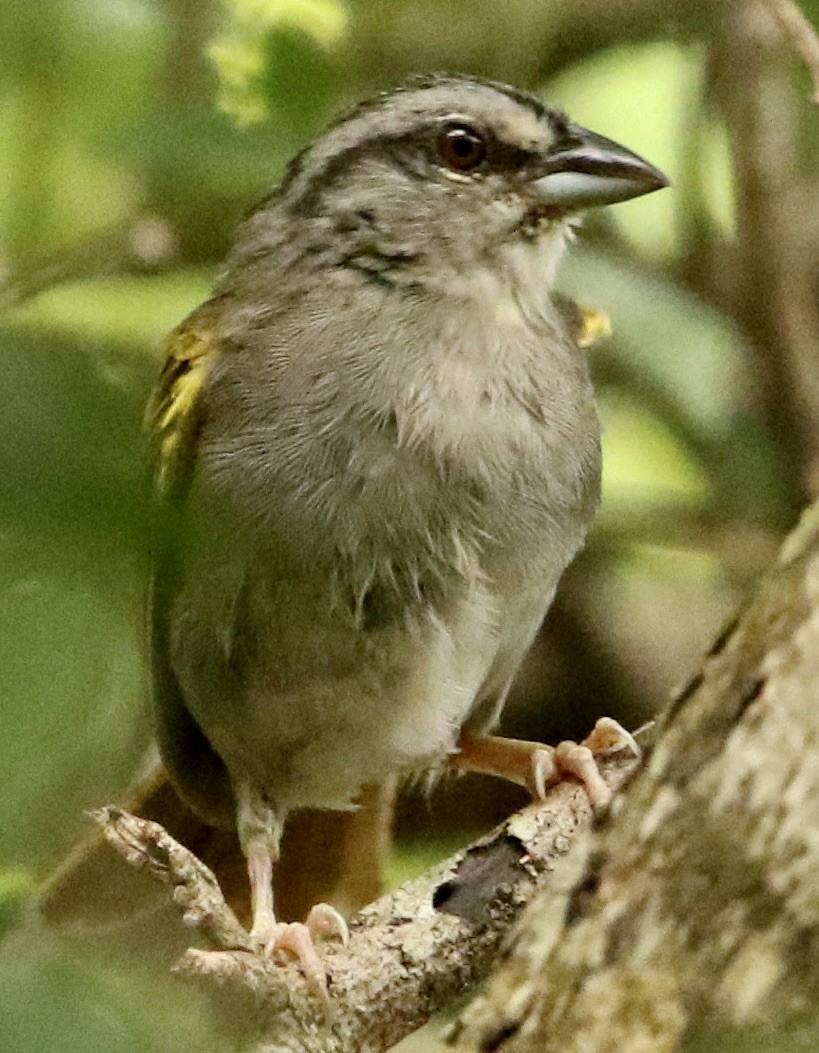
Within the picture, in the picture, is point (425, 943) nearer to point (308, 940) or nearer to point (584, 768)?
point (308, 940)

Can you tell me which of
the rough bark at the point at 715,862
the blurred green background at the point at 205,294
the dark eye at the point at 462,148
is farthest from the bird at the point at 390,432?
the rough bark at the point at 715,862

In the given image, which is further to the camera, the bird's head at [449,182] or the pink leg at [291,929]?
the bird's head at [449,182]

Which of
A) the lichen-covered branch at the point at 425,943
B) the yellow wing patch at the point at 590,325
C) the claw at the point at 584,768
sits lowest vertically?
the lichen-covered branch at the point at 425,943

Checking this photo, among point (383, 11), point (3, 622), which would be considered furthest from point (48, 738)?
point (383, 11)

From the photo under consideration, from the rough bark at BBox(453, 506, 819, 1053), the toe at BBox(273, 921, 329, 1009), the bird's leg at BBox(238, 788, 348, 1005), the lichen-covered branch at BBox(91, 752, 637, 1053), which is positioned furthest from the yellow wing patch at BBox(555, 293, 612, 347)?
the rough bark at BBox(453, 506, 819, 1053)

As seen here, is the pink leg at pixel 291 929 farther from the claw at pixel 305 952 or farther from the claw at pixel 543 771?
the claw at pixel 543 771

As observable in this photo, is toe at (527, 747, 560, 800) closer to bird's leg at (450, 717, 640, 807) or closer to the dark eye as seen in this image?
bird's leg at (450, 717, 640, 807)

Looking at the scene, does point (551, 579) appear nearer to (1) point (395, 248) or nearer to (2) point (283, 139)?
(1) point (395, 248)

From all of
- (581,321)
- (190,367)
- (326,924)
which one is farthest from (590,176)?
(326,924)
